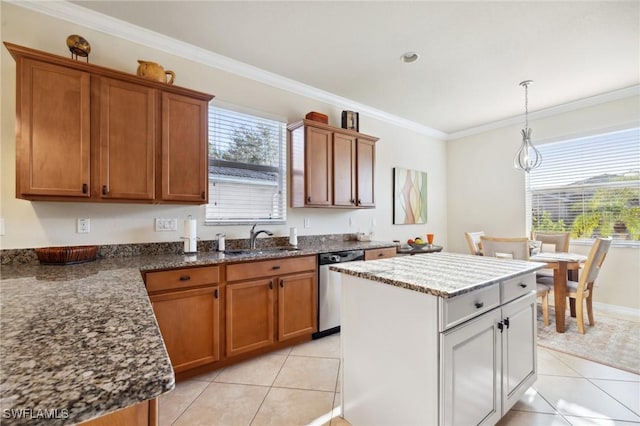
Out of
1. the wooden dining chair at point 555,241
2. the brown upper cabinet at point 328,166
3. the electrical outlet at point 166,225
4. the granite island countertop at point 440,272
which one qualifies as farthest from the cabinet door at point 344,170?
the wooden dining chair at point 555,241

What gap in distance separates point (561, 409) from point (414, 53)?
9.97ft

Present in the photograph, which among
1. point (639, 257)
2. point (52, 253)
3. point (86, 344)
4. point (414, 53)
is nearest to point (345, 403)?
point (86, 344)

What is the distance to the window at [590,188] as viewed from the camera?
366 cm

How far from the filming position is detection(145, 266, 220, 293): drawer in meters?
2.00

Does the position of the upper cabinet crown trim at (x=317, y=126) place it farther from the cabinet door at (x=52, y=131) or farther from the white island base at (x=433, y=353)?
the white island base at (x=433, y=353)

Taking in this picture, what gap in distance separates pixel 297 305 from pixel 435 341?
5.44 feet

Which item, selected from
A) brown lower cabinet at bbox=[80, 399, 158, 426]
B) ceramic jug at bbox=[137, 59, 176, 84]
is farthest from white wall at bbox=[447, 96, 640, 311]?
brown lower cabinet at bbox=[80, 399, 158, 426]

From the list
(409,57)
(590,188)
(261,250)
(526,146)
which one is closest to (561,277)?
(526,146)

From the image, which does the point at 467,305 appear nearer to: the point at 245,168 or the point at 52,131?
the point at 245,168

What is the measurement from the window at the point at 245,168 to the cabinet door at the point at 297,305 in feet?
2.71

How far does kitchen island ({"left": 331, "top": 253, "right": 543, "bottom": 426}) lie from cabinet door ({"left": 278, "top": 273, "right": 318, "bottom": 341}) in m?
0.99

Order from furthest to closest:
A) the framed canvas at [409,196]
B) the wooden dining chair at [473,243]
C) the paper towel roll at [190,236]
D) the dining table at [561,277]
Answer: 1. the framed canvas at [409,196]
2. the wooden dining chair at [473,243]
3. the dining table at [561,277]
4. the paper towel roll at [190,236]

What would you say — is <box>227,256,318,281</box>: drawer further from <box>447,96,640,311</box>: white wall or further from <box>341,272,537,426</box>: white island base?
<box>447,96,640,311</box>: white wall

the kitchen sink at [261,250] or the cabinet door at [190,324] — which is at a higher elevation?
the kitchen sink at [261,250]
